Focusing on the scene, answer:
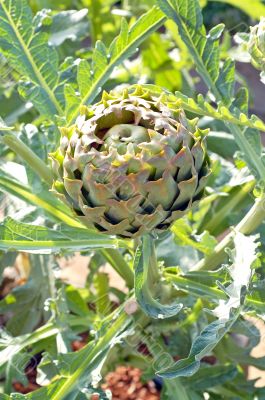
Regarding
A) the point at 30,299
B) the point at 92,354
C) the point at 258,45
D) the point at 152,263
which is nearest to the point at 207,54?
the point at 258,45

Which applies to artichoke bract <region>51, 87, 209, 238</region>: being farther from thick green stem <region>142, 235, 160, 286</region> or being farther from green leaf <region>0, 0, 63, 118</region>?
green leaf <region>0, 0, 63, 118</region>

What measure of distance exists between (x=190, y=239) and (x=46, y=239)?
0.14 metres

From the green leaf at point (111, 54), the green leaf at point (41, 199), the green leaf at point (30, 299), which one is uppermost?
the green leaf at point (111, 54)

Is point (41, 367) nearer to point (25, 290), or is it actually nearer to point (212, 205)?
point (25, 290)

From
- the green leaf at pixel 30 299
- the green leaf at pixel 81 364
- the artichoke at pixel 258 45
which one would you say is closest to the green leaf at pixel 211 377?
the green leaf at pixel 81 364

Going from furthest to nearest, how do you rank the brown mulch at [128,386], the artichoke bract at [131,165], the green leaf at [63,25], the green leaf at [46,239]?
1. the brown mulch at [128,386]
2. the green leaf at [63,25]
3. the green leaf at [46,239]
4. the artichoke bract at [131,165]

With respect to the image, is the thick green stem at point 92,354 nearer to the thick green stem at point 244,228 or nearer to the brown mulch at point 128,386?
the thick green stem at point 244,228

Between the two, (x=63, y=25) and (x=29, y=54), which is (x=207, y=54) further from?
(x=63, y=25)

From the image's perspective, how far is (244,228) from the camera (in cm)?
63

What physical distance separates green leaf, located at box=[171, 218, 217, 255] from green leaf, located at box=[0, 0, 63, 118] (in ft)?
0.51

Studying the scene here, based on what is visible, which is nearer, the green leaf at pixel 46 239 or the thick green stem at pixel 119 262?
the green leaf at pixel 46 239

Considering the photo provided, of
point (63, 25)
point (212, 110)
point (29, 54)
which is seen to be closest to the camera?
point (212, 110)

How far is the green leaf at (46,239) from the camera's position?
Result: 586 mm

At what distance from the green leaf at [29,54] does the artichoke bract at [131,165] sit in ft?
0.56
